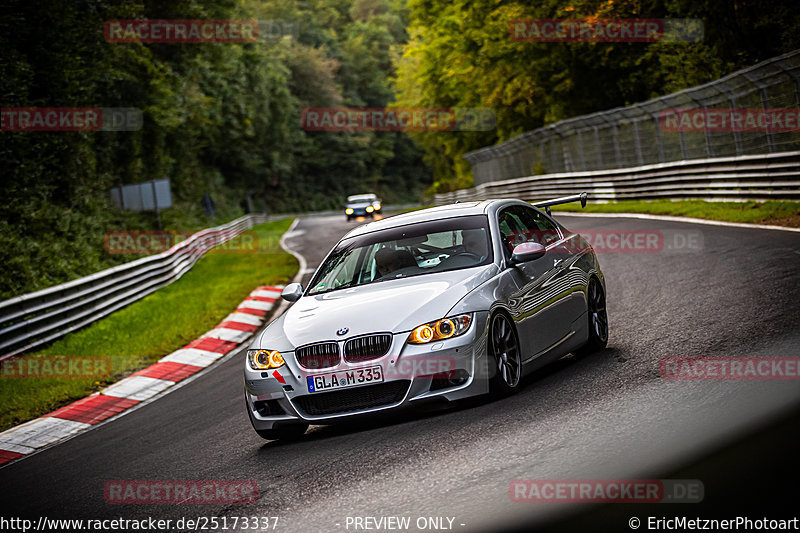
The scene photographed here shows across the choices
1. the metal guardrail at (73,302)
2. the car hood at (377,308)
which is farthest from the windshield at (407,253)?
the metal guardrail at (73,302)

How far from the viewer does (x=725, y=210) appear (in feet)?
65.4

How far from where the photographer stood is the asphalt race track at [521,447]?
4.74 meters

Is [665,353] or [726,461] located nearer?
[726,461]

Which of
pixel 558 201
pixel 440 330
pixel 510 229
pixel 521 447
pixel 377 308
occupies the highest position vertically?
pixel 558 201

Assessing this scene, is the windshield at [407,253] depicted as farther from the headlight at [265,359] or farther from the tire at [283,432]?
the tire at [283,432]

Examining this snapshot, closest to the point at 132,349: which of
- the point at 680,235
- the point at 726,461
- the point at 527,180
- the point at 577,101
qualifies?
the point at 680,235

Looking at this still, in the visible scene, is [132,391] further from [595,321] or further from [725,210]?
[725,210]

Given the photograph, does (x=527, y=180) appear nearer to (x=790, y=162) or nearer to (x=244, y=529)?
(x=790, y=162)

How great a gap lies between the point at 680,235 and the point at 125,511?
43.8 ft

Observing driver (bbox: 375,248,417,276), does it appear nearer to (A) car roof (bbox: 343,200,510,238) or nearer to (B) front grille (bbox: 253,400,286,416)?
(A) car roof (bbox: 343,200,510,238)

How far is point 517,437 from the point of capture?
235 inches

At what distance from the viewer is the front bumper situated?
6.62 m

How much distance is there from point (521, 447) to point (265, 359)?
2.18 meters

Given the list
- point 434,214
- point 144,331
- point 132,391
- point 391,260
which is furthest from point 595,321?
point 144,331
